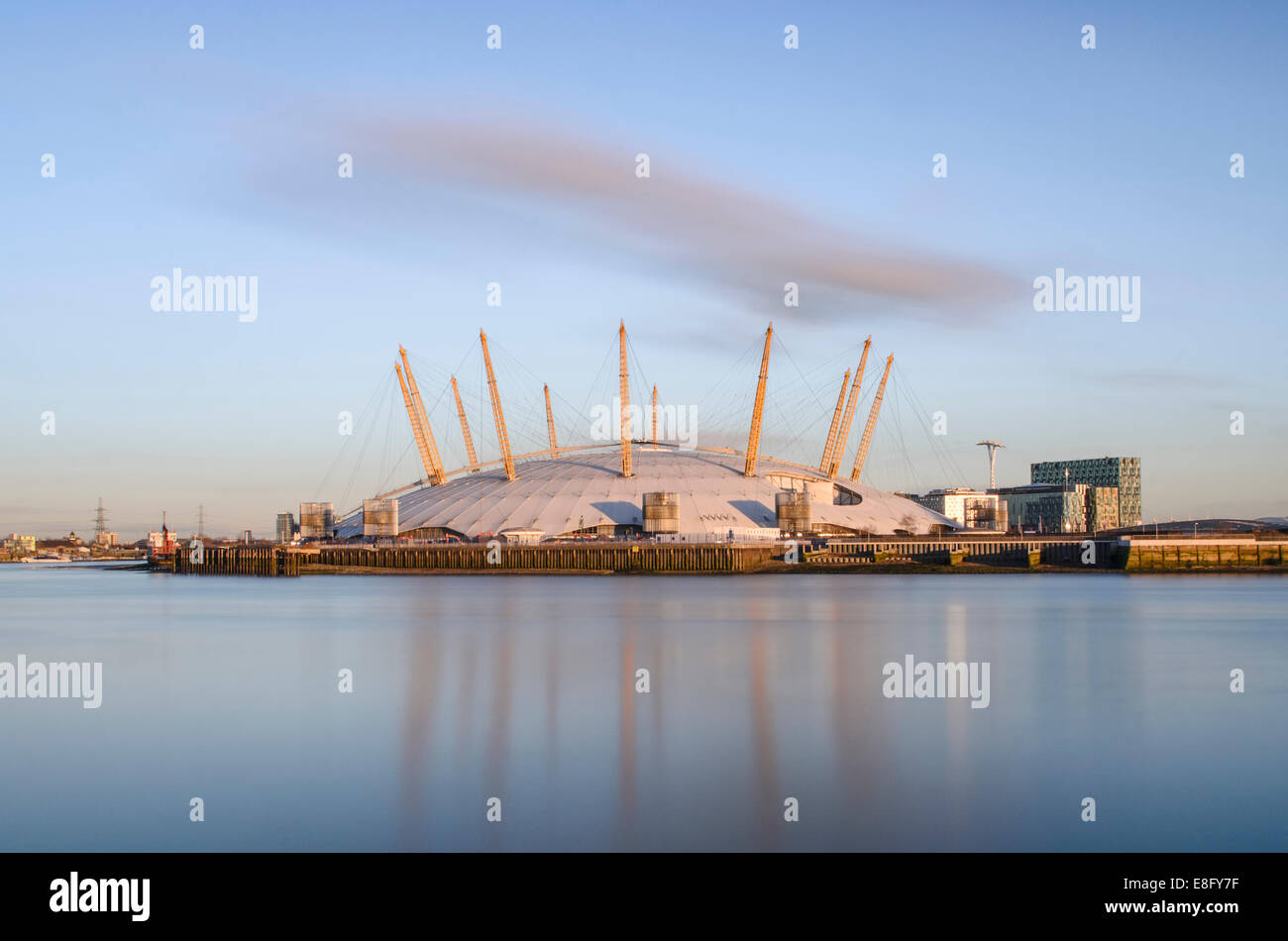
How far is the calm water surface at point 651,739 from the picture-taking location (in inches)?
585

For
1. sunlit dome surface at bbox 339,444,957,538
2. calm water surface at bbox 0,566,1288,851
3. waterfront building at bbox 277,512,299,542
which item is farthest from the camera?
waterfront building at bbox 277,512,299,542

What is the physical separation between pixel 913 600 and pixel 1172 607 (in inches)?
473

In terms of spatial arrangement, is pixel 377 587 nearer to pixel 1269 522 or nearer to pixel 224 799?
pixel 224 799

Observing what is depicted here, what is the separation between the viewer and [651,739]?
2062cm

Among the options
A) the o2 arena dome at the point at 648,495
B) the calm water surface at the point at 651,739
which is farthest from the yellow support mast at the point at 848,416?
the calm water surface at the point at 651,739

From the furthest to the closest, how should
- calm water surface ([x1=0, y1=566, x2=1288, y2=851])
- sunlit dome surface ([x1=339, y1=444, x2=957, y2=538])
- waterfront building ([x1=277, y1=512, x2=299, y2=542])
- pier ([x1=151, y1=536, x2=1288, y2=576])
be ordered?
waterfront building ([x1=277, y1=512, x2=299, y2=542]), sunlit dome surface ([x1=339, y1=444, x2=957, y2=538]), pier ([x1=151, y1=536, x2=1288, y2=576]), calm water surface ([x1=0, y1=566, x2=1288, y2=851])

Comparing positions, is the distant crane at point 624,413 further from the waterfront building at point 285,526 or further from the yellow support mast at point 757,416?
the waterfront building at point 285,526

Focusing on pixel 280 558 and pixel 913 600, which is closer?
pixel 913 600

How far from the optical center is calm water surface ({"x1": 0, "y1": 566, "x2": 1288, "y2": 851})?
14852 mm

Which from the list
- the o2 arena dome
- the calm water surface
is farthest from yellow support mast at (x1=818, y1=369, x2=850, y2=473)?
the calm water surface

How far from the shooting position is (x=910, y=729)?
21656 millimetres

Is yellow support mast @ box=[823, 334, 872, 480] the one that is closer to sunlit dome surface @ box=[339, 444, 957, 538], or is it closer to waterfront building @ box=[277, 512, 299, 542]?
→ sunlit dome surface @ box=[339, 444, 957, 538]
